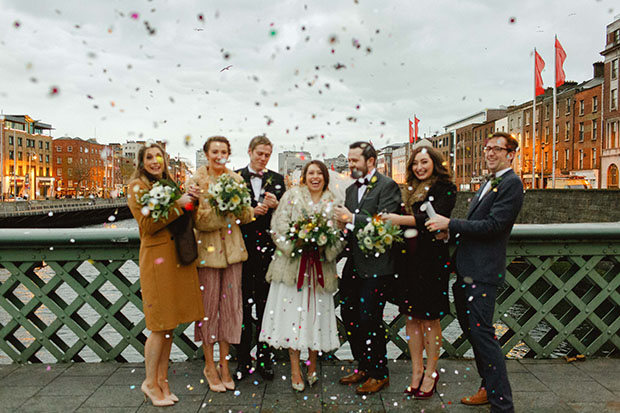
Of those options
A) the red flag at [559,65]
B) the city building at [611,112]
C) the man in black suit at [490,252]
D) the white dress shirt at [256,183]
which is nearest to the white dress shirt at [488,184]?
the man in black suit at [490,252]

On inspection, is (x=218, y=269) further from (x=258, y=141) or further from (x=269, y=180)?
(x=258, y=141)

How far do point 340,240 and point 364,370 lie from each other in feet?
3.71

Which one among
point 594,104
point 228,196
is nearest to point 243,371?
point 228,196

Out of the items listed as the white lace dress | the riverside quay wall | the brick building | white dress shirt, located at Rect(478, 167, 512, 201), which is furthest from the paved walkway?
the brick building

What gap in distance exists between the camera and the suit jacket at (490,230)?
333cm

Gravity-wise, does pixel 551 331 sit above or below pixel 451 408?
above

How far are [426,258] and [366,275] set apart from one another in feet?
1.61

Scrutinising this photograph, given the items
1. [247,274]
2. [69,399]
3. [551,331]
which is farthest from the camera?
[551,331]

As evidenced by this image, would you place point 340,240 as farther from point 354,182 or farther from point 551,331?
point 551,331

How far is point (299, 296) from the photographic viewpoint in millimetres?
3926

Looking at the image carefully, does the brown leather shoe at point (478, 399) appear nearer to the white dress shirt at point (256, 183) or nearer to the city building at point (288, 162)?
the white dress shirt at point (256, 183)

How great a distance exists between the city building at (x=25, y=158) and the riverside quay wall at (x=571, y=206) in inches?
2988

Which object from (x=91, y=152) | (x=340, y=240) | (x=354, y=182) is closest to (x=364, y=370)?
(x=340, y=240)

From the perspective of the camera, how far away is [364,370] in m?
4.01
